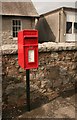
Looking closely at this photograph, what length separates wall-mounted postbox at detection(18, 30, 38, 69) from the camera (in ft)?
12.3

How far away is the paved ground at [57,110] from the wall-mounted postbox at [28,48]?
1141mm

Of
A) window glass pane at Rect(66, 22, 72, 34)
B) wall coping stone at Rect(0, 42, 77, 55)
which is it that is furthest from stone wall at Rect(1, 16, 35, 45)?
wall coping stone at Rect(0, 42, 77, 55)

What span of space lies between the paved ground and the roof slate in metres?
10.3

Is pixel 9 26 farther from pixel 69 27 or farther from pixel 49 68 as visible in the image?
pixel 49 68

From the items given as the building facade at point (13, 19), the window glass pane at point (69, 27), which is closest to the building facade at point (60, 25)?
the window glass pane at point (69, 27)

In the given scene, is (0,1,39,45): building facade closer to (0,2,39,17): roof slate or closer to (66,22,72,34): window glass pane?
(0,2,39,17): roof slate

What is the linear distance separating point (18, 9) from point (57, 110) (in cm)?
1170

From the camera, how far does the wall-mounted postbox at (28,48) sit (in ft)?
12.3

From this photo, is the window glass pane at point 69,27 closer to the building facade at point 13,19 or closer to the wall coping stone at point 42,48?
the building facade at point 13,19

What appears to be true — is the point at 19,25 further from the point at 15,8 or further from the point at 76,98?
the point at 76,98

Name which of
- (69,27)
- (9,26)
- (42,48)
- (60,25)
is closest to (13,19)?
(9,26)

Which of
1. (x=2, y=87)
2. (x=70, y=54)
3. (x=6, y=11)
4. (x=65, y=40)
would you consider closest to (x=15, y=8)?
(x=6, y=11)

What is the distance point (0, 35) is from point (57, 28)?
5.20m

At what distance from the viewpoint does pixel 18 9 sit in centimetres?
1425
